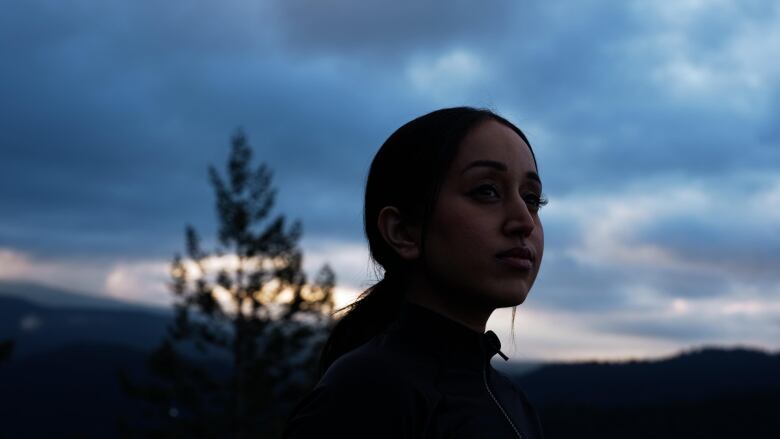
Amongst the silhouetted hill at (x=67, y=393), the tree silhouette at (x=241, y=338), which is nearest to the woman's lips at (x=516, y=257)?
the tree silhouette at (x=241, y=338)

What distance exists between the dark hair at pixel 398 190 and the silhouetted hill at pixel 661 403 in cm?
4472

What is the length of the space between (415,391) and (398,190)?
2.18ft

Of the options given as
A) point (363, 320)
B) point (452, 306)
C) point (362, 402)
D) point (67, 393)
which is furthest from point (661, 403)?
point (67, 393)

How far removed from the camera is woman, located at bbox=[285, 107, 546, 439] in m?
2.28

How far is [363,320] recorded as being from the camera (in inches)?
114

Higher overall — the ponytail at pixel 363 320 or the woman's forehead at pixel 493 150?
the woman's forehead at pixel 493 150

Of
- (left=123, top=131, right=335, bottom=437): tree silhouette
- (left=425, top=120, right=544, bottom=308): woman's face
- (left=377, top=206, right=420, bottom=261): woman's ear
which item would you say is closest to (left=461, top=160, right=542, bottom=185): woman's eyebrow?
(left=425, top=120, right=544, bottom=308): woman's face

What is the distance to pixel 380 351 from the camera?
2.41 m

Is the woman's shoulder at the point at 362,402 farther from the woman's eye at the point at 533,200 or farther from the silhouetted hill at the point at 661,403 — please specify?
the silhouetted hill at the point at 661,403

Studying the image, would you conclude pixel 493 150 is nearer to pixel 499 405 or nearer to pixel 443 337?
pixel 443 337

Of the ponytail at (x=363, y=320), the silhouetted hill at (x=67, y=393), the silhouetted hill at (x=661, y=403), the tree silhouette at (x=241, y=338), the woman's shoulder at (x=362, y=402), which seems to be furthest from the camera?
the silhouetted hill at (x=67, y=393)

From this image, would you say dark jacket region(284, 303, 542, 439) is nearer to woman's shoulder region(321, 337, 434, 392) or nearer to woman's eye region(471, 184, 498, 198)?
woman's shoulder region(321, 337, 434, 392)

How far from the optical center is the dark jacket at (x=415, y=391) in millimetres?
2182

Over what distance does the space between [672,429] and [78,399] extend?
11185 cm
